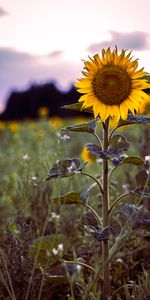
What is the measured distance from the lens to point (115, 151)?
1.90 m

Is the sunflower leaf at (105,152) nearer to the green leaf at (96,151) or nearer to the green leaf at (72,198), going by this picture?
the green leaf at (96,151)

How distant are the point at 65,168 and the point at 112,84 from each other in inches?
13.8

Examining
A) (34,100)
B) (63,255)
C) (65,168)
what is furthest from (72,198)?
(34,100)

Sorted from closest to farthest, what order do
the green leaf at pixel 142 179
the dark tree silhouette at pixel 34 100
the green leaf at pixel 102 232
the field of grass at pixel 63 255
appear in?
the field of grass at pixel 63 255
the green leaf at pixel 102 232
the green leaf at pixel 142 179
the dark tree silhouette at pixel 34 100

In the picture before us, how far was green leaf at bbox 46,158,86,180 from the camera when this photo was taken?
6.17 ft

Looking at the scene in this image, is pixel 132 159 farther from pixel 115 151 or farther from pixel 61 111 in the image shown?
pixel 61 111

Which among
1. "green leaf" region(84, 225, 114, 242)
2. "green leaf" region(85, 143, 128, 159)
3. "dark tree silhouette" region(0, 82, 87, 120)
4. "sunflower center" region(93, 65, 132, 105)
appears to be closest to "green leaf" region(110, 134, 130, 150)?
"green leaf" region(85, 143, 128, 159)

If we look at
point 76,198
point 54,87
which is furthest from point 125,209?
point 54,87

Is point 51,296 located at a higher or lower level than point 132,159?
lower

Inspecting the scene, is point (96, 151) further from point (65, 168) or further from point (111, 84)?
point (111, 84)

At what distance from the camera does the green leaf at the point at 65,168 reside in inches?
74.0

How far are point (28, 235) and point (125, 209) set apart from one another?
383 millimetres

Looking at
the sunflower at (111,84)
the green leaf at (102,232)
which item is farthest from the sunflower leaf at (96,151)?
the green leaf at (102,232)

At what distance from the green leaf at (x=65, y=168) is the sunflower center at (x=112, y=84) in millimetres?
248
